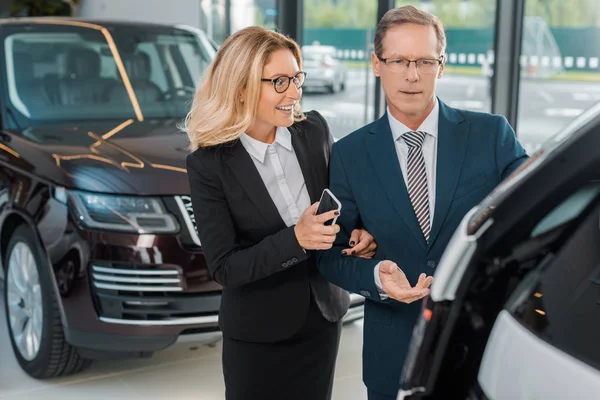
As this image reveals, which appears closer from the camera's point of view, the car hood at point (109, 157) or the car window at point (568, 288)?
Result: the car window at point (568, 288)

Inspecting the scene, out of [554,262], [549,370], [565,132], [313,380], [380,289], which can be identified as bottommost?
[313,380]

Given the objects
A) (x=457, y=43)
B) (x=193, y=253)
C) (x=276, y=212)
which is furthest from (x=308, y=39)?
(x=276, y=212)

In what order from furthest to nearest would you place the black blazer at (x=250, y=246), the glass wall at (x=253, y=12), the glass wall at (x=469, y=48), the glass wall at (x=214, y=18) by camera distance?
the glass wall at (x=214, y=18), the glass wall at (x=253, y=12), the glass wall at (x=469, y=48), the black blazer at (x=250, y=246)

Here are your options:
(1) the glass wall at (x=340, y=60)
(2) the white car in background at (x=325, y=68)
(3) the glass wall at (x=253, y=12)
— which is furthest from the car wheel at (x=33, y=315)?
(3) the glass wall at (x=253, y=12)

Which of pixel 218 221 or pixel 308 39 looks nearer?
pixel 218 221

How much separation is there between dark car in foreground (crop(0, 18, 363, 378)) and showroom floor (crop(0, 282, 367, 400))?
0.09 m

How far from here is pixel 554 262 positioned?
1.15 m

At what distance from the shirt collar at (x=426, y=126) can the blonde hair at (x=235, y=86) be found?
14.0 inches

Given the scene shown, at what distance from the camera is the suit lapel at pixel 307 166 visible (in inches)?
84.5

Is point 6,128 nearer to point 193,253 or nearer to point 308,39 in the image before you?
point 193,253

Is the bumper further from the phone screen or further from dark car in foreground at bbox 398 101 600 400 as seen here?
dark car in foreground at bbox 398 101 600 400

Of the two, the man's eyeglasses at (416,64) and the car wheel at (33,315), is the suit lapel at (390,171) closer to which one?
the man's eyeglasses at (416,64)

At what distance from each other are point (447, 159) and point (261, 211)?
19.8 inches

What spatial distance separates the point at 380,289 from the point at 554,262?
2.15 feet
